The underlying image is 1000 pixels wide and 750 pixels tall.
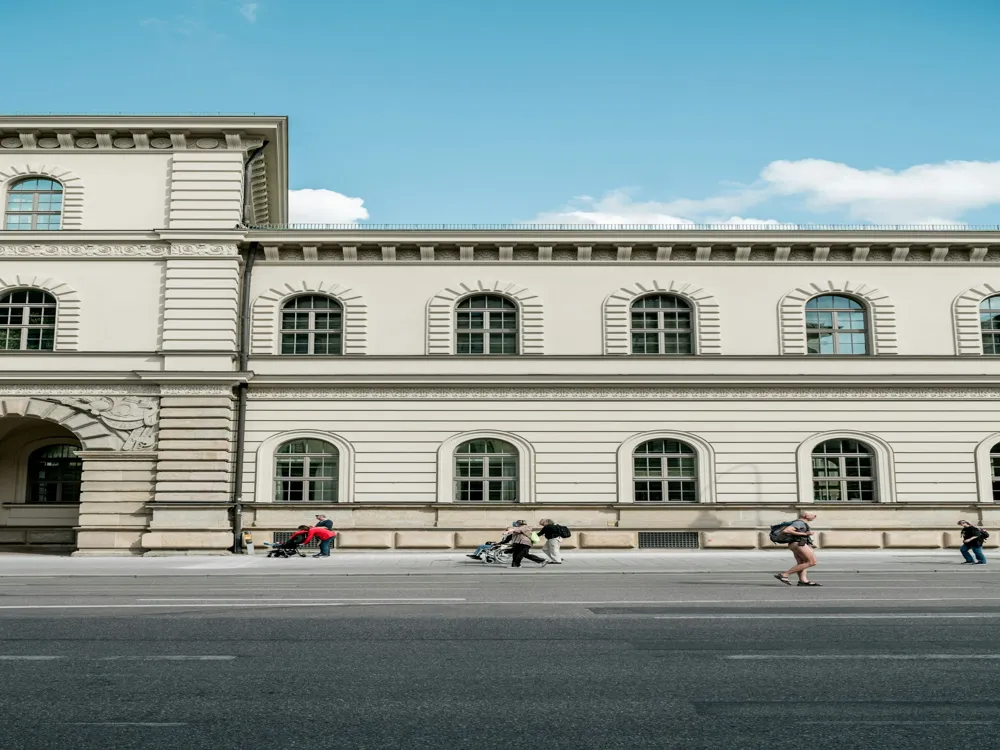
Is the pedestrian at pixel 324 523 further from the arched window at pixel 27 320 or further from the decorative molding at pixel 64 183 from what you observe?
the decorative molding at pixel 64 183

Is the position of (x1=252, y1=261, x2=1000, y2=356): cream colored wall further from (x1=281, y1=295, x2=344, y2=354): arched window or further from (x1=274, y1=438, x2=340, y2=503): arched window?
(x1=274, y1=438, x2=340, y2=503): arched window

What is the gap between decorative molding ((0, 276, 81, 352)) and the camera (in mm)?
28688

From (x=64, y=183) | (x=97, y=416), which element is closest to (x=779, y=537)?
(x=97, y=416)

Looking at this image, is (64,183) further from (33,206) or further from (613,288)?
(613,288)

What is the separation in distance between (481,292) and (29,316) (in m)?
13.9

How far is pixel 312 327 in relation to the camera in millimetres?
30156

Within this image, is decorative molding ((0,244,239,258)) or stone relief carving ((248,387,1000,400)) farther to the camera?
stone relief carving ((248,387,1000,400))

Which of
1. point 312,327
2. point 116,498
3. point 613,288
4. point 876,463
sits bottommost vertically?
point 116,498

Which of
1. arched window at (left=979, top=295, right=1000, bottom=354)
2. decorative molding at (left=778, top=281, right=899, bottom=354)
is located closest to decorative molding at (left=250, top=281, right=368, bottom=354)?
decorative molding at (left=778, top=281, right=899, bottom=354)

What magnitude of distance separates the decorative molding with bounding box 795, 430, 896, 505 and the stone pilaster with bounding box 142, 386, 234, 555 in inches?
684

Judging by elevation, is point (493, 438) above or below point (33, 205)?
below

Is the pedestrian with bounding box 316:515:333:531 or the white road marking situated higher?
the pedestrian with bounding box 316:515:333:531

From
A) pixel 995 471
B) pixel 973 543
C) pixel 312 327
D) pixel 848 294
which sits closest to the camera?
pixel 973 543

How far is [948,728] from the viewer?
22.0 feet
